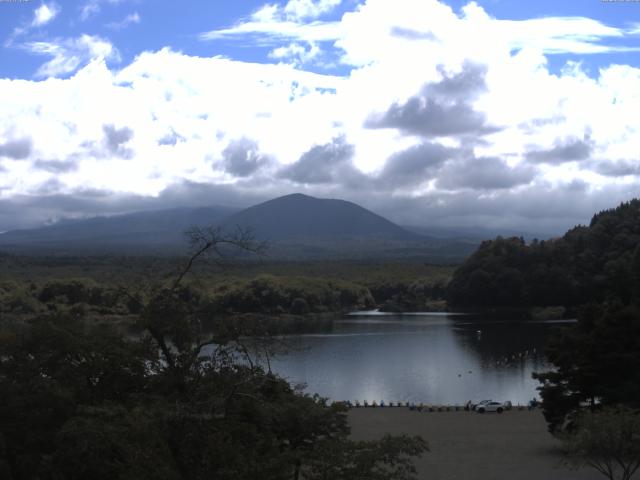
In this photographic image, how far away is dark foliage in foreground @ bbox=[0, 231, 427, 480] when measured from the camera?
6.85m

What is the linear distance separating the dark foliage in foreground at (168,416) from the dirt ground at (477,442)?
7.03m

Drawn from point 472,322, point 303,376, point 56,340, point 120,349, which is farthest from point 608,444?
point 472,322

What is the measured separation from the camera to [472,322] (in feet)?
201

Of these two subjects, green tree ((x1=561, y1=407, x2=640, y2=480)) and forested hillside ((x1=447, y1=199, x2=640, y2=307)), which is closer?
green tree ((x1=561, y1=407, x2=640, y2=480))

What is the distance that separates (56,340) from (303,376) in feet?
79.7

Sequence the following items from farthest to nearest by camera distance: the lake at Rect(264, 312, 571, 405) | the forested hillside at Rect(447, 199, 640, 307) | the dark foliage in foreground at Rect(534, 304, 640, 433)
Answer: the forested hillside at Rect(447, 199, 640, 307) < the lake at Rect(264, 312, 571, 405) < the dark foliage in foreground at Rect(534, 304, 640, 433)

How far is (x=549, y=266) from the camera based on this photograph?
69.4 meters

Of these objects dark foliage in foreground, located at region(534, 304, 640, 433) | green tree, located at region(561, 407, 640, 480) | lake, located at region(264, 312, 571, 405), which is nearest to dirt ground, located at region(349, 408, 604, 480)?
dark foliage in foreground, located at region(534, 304, 640, 433)

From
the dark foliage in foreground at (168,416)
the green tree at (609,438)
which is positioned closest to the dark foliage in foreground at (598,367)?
the green tree at (609,438)

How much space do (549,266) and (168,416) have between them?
66.2m

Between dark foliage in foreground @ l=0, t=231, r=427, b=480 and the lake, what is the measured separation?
11.0 m

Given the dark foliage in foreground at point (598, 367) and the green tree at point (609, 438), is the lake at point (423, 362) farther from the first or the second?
the green tree at point (609, 438)

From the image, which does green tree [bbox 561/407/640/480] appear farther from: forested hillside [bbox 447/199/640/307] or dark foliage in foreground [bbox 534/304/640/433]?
forested hillside [bbox 447/199/640/307]

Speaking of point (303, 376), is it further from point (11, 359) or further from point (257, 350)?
point (257, 350)
